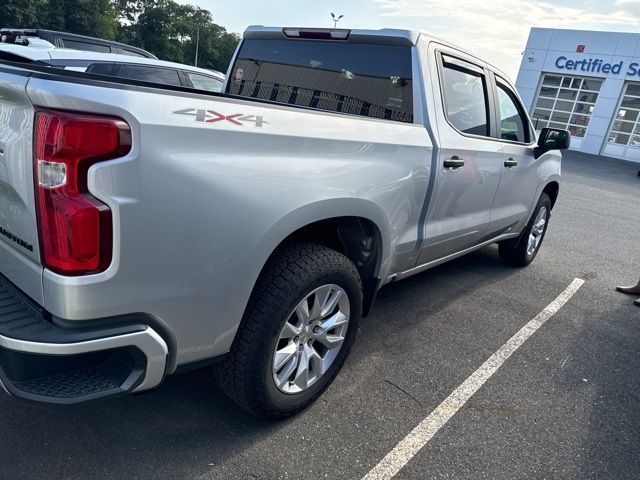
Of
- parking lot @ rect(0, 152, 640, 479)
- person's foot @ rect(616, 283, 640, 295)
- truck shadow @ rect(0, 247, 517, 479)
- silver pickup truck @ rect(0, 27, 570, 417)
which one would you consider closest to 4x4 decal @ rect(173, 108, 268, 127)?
silver pickup truck @ rect(0, 27, 570, 417)

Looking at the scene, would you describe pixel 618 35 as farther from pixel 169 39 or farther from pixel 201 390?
pixel 169 39

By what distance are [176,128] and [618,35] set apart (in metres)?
28.2

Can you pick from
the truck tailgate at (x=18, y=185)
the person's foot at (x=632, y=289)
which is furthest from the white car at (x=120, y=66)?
the person's foot at (x=632, y=289)

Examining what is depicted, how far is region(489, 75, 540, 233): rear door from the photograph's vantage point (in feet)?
12.8

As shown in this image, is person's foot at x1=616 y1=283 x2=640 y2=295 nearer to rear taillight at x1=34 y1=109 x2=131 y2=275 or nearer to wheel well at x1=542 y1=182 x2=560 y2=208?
wheel well at x1=542 y1=182 x2=560 y2=208

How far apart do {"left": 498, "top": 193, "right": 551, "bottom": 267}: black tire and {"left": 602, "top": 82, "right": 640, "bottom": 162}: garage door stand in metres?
23.8

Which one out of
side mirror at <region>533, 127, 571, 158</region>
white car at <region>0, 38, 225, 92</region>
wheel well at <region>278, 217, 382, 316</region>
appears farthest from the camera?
white car at <region>0, 38, 225, 92</region>

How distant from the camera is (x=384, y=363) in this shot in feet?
10.0

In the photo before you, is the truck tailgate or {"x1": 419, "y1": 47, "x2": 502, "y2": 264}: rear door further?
{"x1": 419, "y1": 47, "x2": 502, "y2": 264}: rear door

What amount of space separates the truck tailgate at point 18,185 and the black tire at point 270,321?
2.66 feet

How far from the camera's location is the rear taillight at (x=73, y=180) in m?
1.51

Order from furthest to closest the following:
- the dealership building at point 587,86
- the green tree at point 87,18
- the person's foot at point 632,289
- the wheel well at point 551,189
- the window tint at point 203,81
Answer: the green tree at point 87,18
the dealership building at point 587,86
the window tint at point 203,81
the wheel well at point 551,189
the person's foot at point 632,289

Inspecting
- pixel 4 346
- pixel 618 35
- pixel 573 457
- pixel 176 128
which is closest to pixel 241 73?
pixel 176 128

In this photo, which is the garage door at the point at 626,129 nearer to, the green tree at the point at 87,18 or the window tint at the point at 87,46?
the window tint at the point at 87,46
